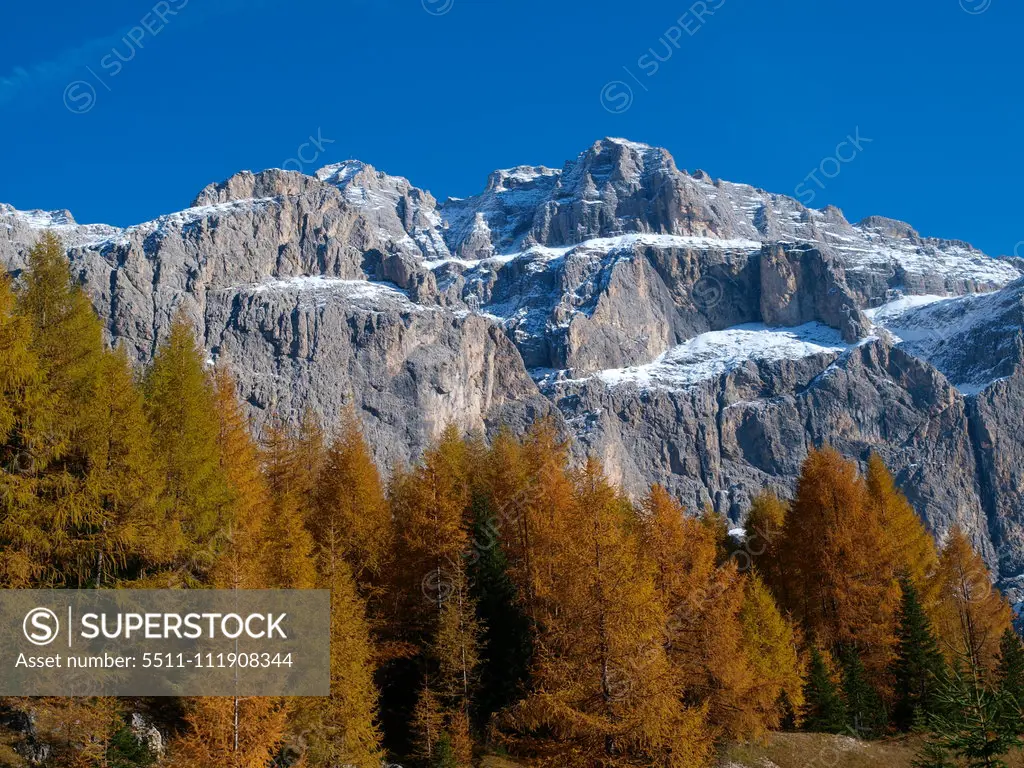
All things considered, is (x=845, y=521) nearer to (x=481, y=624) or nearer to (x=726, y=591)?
(x=726, y=591)

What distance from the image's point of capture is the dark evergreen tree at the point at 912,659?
98.8ft

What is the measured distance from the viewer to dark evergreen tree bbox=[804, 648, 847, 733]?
29.5 meters

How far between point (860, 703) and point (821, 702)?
131 cm

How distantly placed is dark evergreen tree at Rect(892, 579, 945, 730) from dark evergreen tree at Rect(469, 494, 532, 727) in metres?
14.3

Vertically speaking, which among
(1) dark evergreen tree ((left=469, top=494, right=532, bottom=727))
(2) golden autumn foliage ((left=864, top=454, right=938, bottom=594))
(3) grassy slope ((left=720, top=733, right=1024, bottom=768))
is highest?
(2) golden autumn foliage ((left=864, top=454, right=938, bottom=594))

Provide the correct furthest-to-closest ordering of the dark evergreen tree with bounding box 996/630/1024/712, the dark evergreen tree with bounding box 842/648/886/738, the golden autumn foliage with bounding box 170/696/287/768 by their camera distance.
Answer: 1. the dark evergreen tree with bounding box 842/648/886/738
2. the dark evergreen tree with bounding box 996/630/1024/712
3. the golden autumn foliage with bounding box 170/696/287/768

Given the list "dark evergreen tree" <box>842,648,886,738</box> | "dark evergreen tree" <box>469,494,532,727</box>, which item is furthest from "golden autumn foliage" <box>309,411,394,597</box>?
"dark evergreen tree" <box>842,648,886,738</box>

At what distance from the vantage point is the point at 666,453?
184000mm

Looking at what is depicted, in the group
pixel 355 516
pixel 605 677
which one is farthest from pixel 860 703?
pixel 355 516

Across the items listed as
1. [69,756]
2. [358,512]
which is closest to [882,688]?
[358,512]

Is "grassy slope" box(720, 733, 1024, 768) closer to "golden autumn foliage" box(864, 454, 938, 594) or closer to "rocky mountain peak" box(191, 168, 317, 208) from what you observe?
"golden autumn foliage" box(864, 454, 938, 594)

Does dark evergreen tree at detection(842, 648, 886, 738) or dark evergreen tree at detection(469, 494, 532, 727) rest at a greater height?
dark evergreen tree at detection(469, 494, 532, 727)

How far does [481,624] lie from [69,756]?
12.7m

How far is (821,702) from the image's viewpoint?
3009 centimetres
